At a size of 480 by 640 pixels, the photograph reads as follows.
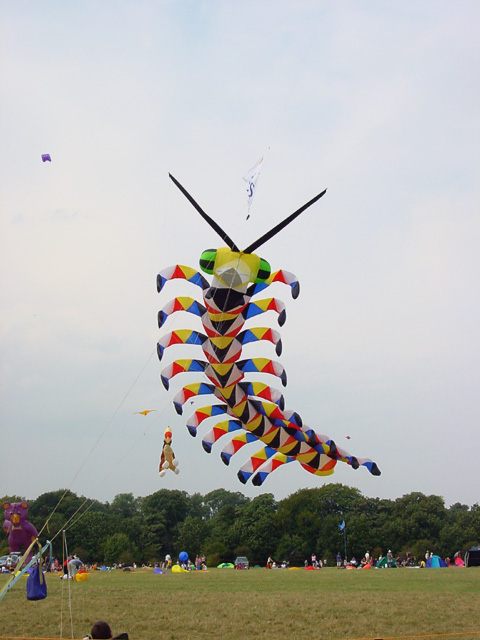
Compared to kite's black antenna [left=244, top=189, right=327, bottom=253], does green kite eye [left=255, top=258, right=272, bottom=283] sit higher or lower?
lower

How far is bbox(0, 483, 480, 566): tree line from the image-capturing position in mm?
52969

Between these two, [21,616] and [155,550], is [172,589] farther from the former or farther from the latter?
[155,550]

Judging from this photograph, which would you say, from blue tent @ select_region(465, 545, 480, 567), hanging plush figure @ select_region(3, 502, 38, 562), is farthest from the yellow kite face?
blue tent @ select_region(465, 545, 480, 567)

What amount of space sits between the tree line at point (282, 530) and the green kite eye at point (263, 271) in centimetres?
4425

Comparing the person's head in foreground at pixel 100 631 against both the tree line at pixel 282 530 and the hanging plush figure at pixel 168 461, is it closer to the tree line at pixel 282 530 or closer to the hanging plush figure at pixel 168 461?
the hanging plush figure at pixel 168 461

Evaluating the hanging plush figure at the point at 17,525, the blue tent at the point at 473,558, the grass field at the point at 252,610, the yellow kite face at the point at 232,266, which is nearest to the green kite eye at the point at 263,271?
the yellow kite face at the point at 232,266

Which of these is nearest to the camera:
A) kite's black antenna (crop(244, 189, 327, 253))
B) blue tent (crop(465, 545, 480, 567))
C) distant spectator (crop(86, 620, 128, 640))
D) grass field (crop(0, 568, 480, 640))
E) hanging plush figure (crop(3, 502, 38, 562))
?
distant spectator (crop(86, 620, 128, 640))

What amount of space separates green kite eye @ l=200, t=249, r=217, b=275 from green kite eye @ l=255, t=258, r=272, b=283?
2.43 ft

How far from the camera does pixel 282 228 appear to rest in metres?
10.3

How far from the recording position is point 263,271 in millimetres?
10602

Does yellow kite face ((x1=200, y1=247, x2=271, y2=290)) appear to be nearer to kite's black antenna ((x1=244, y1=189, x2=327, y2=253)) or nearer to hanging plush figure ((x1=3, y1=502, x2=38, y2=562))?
kite's black antenna ((x1=244, y1=189, x2=327, y2=253))

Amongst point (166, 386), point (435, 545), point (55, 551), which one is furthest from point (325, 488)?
point (166, 386)

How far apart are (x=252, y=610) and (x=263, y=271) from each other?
10470 millimetres

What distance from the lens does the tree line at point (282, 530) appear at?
53.0m
